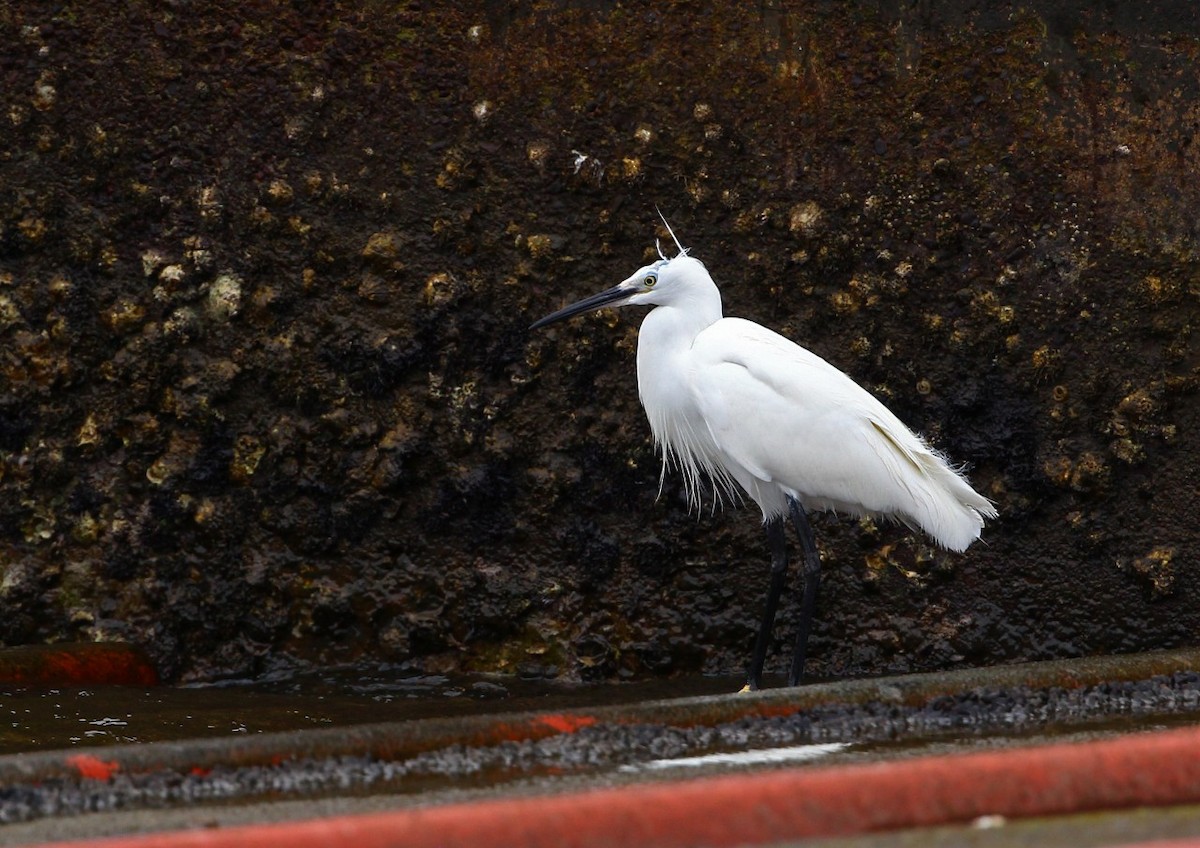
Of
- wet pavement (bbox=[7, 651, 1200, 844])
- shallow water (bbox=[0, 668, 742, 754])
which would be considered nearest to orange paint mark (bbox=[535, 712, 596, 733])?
wet pavement (bbox=[7, 651, 1200, 844])

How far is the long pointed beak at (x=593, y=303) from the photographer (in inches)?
154

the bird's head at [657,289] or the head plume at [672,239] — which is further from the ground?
the head plume at [672,239]

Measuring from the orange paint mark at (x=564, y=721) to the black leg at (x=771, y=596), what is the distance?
1265mm

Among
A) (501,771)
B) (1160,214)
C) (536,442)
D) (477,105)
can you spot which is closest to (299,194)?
(477,105)

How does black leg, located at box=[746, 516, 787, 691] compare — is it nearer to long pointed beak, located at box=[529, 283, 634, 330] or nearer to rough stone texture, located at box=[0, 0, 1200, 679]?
rough stone texture, located at box=[0, 0, 1200, 679]

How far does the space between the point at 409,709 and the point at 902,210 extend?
6.87ft

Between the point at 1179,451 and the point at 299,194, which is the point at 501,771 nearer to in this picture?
the point at 299,194

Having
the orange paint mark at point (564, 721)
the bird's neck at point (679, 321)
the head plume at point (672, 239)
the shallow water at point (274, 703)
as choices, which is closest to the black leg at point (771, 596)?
the shallow water at point (274, 703)

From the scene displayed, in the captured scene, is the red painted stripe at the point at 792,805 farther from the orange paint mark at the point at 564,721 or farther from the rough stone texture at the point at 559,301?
the rough stone texture at the point at 559,301

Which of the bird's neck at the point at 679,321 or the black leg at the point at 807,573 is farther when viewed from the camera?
the bird's neck at the point at 679,321

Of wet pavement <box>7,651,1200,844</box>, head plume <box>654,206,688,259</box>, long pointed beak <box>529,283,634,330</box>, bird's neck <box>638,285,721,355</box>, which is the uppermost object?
head plume <box>654,206,688,259</box>

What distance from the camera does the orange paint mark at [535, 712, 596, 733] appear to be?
2.57 meters

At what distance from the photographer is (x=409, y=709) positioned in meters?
3.69

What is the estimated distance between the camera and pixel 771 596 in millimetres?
3871
